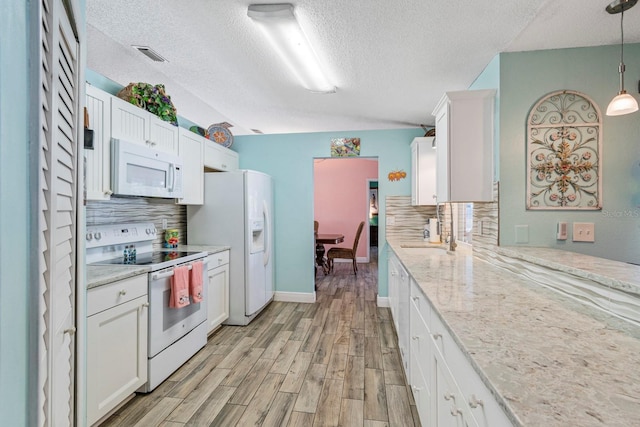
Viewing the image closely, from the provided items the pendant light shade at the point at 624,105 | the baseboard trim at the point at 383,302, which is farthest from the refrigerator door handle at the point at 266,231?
the pendant light shade at the point at 624,105

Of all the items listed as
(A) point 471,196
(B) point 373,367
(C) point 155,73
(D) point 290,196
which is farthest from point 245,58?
(B) point 373,367

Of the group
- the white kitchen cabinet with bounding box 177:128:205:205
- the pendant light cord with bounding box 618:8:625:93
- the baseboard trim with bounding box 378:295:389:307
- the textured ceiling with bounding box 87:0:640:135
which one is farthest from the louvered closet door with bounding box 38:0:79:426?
the baseboard trim with bounding box 378:295:389:307

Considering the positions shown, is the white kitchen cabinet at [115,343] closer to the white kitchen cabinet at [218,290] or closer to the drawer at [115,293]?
the drawer at [115,293]

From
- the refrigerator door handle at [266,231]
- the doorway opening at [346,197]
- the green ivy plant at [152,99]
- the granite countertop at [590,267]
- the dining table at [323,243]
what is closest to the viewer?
the granite countertop at [590,267]

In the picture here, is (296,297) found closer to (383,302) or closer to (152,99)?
(383,302)

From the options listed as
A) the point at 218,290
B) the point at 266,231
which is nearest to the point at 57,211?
the point at 218,290

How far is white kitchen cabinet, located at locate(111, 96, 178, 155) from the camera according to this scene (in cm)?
212

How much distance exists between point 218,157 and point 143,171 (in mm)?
1339

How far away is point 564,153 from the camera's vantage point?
2.04 metres

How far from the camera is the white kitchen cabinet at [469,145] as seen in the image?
2.21 metres

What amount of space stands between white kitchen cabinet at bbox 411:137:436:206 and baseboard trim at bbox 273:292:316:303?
1.89 metres

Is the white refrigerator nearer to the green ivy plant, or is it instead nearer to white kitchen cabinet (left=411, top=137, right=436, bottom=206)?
the green ivy plant

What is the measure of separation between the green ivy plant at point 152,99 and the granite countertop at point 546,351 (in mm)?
2436

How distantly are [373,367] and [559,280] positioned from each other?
4.96 feet
